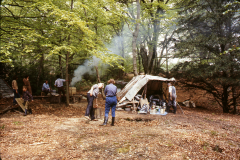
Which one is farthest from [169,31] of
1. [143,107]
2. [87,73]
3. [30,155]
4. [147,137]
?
[30,155]

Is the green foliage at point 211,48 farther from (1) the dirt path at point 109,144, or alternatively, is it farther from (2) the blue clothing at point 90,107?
(2) the blue clothing at point 90,107

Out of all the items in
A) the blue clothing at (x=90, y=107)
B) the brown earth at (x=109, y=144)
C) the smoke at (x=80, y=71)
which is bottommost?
the brown earth at (x=109, y=144)

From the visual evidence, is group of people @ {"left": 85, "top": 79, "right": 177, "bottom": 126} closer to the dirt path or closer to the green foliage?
the dirt path

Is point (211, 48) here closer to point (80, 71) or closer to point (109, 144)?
point (109, 144)

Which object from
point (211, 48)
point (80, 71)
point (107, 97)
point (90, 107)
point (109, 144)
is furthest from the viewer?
point (80, 71)

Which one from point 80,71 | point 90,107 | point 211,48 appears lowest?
point 90,107

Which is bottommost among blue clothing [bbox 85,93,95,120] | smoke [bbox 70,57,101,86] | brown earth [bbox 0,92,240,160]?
brown earth [bbox 0,92,240,160]

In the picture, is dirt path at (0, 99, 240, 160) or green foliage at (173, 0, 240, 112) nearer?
dirt path at (0, 99, 240, 160)

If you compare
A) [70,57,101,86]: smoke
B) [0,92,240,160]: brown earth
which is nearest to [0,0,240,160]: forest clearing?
[0,92,240,160]: brown earth

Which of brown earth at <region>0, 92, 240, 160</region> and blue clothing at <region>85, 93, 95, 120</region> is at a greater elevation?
blue clothing at <region>85, 93, 95, 120</region>

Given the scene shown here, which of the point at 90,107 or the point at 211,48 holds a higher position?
the point at 211,48

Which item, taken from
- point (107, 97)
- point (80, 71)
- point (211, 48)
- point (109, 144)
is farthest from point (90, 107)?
point (80, 71)

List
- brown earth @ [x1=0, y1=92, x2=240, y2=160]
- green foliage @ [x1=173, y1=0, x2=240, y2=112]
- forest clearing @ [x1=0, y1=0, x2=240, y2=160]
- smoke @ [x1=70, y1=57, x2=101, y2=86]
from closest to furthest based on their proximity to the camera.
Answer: brown earth @ [x1=0, y1=92, x2=240, y2=160] < forest clearing @ [x1=0, y1=0, x2=240, y2=160] < green foliage @ [x1=173, y1=0, x2=240, y2=112] < smoke @ [x1=70, y1=57, x2=101, y2=86]

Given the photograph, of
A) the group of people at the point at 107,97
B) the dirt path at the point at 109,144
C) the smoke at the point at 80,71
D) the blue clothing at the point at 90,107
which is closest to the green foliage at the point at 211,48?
the dirt path at the point at 109,144
